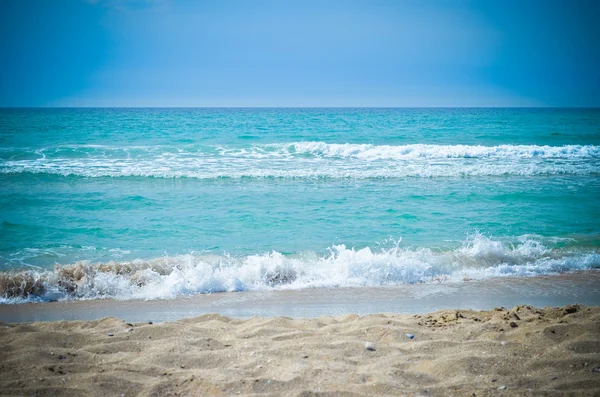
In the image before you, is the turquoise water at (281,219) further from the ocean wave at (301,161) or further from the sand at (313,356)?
the sand at (313,356)

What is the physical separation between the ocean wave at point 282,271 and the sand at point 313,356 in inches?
58.9

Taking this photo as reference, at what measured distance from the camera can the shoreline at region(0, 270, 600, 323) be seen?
541cm

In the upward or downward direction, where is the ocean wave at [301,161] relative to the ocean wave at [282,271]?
upward

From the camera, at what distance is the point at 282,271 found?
6.76 meters

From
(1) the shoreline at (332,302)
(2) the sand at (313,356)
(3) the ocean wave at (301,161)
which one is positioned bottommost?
(1) the shoreline at (332,302)

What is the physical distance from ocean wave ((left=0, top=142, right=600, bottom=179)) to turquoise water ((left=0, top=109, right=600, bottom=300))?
11 cm

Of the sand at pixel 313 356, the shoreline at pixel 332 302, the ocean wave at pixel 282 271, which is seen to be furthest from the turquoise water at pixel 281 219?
the sand at pixel 313 356

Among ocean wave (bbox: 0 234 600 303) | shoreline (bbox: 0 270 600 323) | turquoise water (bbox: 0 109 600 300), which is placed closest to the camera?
shoreline (bbox: 0 270 600 323)

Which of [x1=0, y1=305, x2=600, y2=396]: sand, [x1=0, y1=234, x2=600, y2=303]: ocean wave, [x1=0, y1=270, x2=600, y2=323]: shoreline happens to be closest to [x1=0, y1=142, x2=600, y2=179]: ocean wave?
[x1=0, y1=234, x2=600, y2=303]: ocean wave

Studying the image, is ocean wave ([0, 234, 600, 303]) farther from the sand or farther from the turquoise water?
the sand

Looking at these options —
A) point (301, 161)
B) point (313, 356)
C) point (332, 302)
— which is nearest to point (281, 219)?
point (332, 302)

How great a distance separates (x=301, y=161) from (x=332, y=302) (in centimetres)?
1456

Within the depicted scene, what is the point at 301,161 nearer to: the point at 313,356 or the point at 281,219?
the point at 281,219

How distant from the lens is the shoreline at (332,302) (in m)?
5.41
